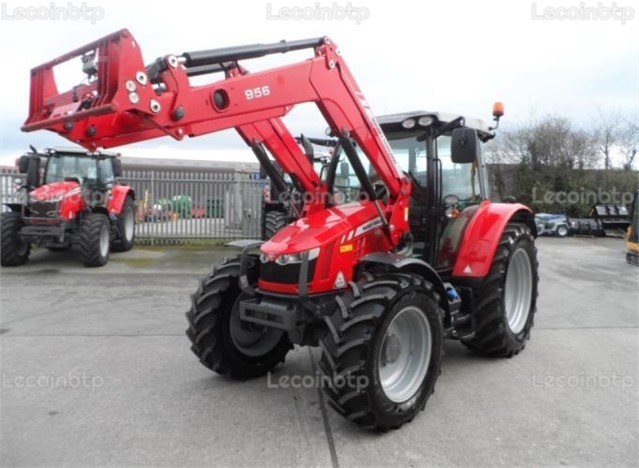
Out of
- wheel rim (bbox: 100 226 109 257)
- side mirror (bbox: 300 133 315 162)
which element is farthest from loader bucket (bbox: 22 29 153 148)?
Answer: wheel rim (bbox: 100 226 109 257)

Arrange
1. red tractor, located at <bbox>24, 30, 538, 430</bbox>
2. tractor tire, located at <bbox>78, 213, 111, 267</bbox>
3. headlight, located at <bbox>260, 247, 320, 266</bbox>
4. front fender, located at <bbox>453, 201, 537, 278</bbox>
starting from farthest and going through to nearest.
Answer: tractor tire, located at <bbox>78, 213, 111, 267</bbox> → front fender, located at <bbox>453, 201, 537, 278</bbox> → headlight, located at <bbox>260, 247, 320, 266</bbox> → red tractor, located at <bbox>24, 30, 538, 430</bbox>

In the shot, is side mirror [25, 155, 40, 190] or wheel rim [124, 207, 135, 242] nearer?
side mirror [25, 155, 40, 190]

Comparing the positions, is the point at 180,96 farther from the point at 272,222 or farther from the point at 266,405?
the point at 272,222

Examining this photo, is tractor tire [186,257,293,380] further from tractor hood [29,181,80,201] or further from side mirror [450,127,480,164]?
tractor hood [29,181,80,201]

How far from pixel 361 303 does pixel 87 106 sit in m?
1.92

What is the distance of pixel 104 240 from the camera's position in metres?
10.0

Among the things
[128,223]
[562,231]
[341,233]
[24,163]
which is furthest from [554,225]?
[341,233]

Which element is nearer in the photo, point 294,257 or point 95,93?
point 95,93

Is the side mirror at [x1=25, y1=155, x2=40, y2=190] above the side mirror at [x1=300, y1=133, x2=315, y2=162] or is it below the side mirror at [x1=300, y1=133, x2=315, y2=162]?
above

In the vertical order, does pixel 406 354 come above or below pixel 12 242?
below

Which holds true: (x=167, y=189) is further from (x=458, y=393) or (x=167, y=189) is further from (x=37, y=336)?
(x=458, y=393)

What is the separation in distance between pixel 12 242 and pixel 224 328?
7.36 meters

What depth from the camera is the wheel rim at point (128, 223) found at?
11.6 m

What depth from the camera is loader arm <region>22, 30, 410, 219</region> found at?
8.86 ft
